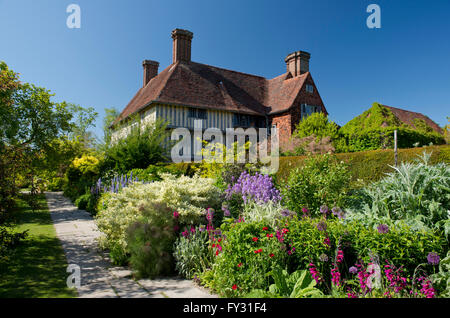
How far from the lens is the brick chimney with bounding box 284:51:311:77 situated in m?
23.6

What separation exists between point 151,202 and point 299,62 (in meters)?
22.4

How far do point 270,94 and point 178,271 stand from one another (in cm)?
2155

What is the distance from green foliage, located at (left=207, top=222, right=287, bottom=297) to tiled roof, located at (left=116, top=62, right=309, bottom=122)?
50.2ft

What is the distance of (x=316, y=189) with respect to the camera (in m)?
4.75

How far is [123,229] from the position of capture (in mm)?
4609

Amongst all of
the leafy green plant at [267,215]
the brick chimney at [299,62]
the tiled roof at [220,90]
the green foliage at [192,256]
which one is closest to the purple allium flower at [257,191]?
the leafy green plant at [267,215]

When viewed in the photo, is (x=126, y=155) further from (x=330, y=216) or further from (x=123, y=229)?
(x=330, y=216)

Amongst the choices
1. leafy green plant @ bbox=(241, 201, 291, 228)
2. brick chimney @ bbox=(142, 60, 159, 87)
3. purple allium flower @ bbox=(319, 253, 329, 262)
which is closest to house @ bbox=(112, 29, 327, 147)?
brick chimney @ bbox=(142, 60, 159, 87)

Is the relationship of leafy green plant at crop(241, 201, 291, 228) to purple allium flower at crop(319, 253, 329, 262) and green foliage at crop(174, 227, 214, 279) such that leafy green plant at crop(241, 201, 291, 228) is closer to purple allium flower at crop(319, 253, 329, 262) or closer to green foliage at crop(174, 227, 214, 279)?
green foliage at crop(174, 227, 214, 279)

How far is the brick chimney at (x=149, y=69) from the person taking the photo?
25.6 meters

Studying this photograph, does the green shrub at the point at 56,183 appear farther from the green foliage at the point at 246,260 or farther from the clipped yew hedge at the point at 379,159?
the green foliage at the point at 246,260

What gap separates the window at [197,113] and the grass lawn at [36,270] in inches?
524

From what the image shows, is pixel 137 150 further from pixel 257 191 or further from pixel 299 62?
pixel 299 62

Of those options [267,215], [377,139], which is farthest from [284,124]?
[267,215]
